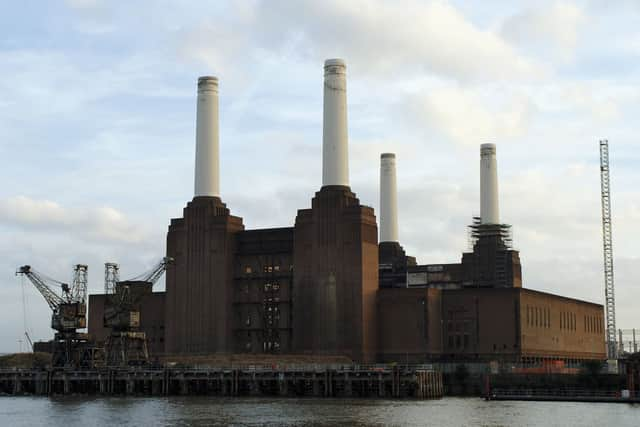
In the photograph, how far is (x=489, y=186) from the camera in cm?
14738

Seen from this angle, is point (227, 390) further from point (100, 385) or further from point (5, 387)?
point (5, 387)

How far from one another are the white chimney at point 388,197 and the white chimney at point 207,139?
32870 millimetres

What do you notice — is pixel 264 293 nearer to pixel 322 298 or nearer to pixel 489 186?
pixel 322 298

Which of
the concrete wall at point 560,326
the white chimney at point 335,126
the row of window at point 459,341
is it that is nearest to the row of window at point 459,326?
the row of window at point 459,341

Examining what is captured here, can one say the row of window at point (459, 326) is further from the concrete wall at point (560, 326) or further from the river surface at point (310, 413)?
the river surface at point (310, 413)

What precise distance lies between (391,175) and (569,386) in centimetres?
6312

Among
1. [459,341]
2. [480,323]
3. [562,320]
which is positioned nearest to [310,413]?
[459,341]

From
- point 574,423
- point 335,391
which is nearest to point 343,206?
point 335,391

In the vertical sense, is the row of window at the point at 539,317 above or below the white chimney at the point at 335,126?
below

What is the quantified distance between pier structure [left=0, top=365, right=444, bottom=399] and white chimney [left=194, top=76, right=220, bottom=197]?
28937 mm

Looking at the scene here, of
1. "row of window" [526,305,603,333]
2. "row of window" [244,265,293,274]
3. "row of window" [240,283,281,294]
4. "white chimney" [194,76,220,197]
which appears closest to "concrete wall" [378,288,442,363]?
"row of window" [526,305,603,333]

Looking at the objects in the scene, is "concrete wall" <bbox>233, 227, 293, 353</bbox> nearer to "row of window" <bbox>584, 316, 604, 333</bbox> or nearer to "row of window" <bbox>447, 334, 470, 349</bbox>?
"row of window" <bbox>447, 334, 470, 349</bbox>

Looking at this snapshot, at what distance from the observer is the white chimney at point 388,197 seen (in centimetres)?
15538

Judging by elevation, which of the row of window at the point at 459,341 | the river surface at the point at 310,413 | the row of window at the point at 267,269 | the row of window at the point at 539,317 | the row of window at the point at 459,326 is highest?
the row of window at the point at 267,269
